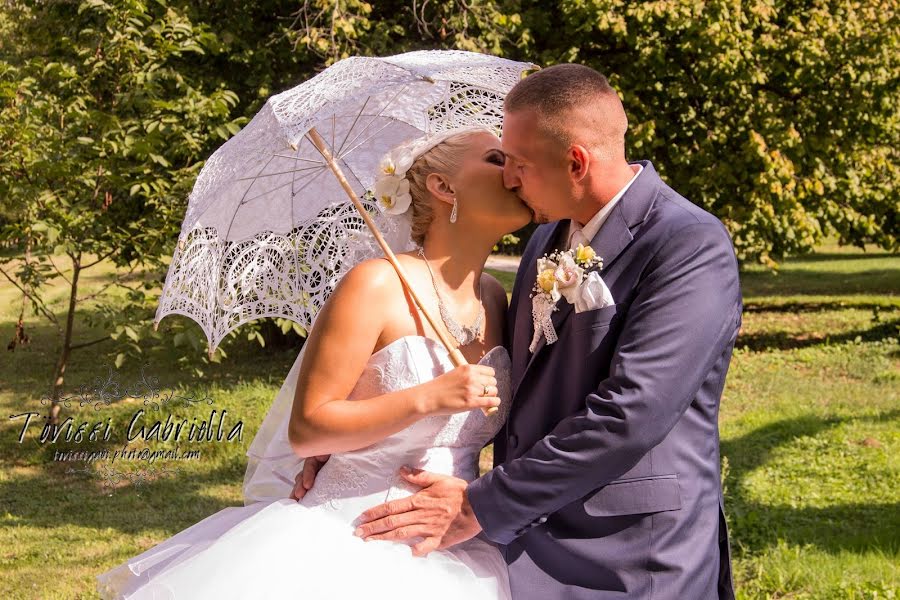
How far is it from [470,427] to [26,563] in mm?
4496

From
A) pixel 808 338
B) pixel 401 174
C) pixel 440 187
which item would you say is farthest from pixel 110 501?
pixel 808 338

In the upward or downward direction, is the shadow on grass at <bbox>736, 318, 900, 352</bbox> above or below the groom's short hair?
below

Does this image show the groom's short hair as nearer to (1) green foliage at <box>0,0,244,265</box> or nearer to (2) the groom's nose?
(2) the groom's nose

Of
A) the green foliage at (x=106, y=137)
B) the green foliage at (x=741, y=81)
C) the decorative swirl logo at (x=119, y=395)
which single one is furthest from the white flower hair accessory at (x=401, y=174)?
the green foliage at (x=741, y=81)

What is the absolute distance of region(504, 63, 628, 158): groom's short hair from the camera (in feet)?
8.55

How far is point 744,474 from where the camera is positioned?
298 inches

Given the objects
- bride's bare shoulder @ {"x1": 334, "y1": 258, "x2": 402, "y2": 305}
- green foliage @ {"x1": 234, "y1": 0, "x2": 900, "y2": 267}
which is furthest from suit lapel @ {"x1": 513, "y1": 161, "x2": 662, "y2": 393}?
green foliage @ {"x1": 234, "y1": 0, "x2": 900, "y2": 267}

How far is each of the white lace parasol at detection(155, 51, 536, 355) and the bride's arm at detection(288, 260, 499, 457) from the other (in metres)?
0.39

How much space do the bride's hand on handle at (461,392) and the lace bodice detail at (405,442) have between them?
18 centimetres

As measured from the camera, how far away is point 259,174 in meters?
3.48

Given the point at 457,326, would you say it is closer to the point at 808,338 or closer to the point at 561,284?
the point at 561,284

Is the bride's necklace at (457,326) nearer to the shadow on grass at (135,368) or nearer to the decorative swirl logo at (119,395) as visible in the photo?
the decorative swirl logo at (119,395)

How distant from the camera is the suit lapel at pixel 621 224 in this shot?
2646 millimetres

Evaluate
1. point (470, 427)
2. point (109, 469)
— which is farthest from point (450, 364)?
point (109, 469)
